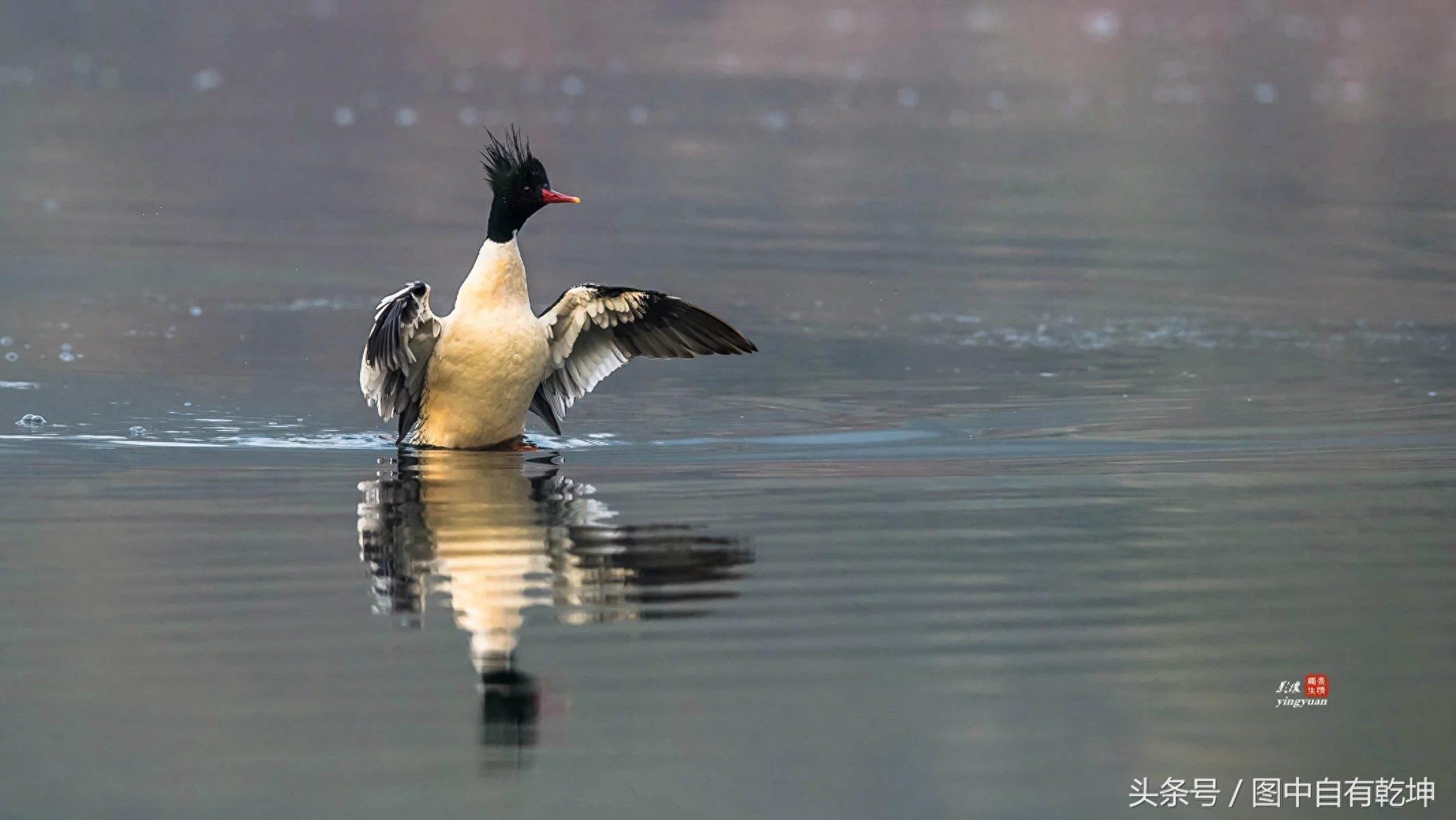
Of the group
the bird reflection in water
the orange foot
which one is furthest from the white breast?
the bird reflection in water

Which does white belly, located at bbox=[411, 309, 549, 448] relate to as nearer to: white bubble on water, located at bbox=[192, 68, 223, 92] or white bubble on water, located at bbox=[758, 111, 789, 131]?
white bubble on water, located at bbox=[758, 111, 789, 131]

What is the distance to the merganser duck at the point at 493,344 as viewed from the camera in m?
9.75

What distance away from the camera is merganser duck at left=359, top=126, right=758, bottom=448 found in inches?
384

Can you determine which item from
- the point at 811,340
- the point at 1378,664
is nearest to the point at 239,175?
the point at 811,340

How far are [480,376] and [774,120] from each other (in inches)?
665

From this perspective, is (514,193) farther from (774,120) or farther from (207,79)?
(207,79)

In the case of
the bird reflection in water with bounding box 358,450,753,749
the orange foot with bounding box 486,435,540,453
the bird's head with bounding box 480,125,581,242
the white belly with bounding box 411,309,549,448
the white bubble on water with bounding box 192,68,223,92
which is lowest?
the bird reflection in water with bounding box 358,450,753,749

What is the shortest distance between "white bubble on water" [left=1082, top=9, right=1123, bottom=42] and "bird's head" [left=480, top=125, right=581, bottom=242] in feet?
97.4

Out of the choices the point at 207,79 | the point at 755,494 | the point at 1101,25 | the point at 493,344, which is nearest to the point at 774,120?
the point at 207,79

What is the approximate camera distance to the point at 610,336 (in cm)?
1046

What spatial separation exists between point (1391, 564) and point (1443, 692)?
136 centimetres

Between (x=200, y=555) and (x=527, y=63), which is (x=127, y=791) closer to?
(x=200, y=555)

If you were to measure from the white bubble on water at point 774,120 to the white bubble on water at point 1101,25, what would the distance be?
13.1m

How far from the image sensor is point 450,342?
9750mm
